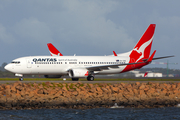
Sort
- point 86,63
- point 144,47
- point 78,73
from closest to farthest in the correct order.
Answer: point 78,73 → point 86,63 → point 144,47

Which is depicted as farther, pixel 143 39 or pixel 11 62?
pixel 143 39

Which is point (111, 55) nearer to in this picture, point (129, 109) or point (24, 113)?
point (129, 109)

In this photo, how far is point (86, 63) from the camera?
4134cm

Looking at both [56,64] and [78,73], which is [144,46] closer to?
[78,73]

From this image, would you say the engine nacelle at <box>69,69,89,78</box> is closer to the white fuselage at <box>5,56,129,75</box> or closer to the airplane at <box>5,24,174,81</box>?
the airplane at <box>5,24,174,81</box>

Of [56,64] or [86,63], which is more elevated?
[86,63]

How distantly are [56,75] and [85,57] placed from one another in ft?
17.0

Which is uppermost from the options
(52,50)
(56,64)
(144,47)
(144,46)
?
(52,50)

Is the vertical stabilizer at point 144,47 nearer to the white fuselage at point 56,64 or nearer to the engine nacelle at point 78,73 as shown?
the white fuselage at point 56,64

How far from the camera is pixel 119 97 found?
83.9 ft

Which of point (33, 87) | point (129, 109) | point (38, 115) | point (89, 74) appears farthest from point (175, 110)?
point (89, 74)

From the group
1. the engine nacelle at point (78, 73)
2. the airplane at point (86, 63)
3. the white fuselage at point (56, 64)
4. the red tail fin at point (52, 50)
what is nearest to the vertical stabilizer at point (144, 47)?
the airplane at point (86, 63)

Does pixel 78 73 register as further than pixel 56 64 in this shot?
No

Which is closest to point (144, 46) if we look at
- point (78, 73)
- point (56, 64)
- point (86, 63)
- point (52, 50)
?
point (86, 63)
